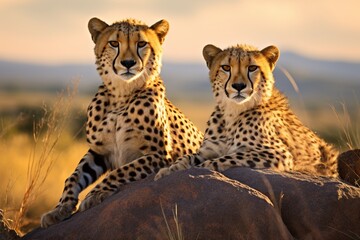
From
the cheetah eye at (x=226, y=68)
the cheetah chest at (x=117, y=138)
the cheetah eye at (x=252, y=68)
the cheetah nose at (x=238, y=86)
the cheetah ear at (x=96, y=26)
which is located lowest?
the cheetah chest at (x=117, y=138)

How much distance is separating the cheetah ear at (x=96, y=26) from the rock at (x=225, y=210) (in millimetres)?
1299

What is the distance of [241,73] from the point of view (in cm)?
595

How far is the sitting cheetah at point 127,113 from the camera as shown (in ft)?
19.7

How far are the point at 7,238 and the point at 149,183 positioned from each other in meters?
A: 0.97

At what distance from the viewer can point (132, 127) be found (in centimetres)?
612

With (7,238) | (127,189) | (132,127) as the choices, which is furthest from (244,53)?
(7,238)

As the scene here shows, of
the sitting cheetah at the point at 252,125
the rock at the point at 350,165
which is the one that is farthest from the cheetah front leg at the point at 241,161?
the rock at the point at 350,165

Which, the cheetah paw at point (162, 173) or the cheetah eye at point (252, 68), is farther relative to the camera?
the cheetah eye at point (252, 68)

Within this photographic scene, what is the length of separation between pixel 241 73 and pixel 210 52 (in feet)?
1.22

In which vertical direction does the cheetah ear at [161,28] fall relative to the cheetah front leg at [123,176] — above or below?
above

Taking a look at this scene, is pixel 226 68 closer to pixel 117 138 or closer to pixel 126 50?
pixel 126 50

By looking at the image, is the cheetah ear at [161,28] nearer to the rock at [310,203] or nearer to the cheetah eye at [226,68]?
the cheetah eye at [226,68]

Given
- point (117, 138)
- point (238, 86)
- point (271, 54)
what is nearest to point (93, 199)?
point (117, 138)

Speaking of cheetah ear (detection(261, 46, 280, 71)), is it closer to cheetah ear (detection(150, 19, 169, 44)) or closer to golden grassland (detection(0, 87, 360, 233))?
golden grassland (detection(0, 87, 360, 233))
